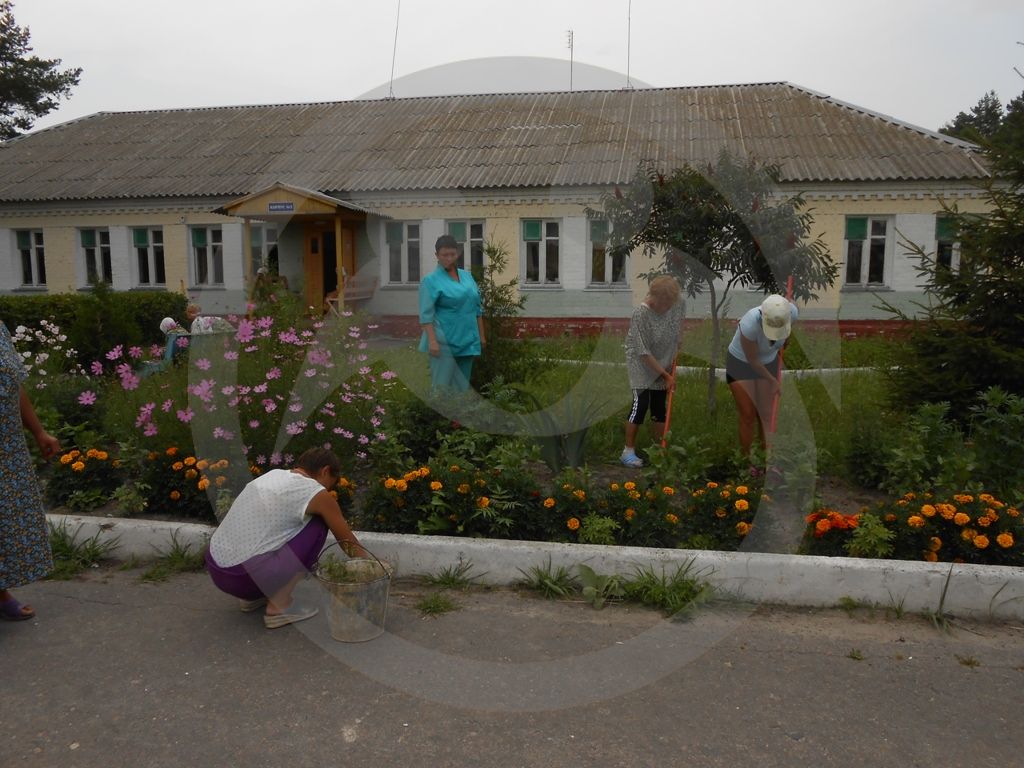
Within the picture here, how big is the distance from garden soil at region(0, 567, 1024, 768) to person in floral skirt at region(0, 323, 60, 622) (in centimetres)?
24

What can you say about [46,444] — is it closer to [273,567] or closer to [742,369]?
[273,567]

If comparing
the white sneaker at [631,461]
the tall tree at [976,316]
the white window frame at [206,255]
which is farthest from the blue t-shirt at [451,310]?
the white window frame at [206,255]

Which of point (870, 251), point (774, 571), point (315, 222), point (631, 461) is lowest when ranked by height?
point (774, 571)

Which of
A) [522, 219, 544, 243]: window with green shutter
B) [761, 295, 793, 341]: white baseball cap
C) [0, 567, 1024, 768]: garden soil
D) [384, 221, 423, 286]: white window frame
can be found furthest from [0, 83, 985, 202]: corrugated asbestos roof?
[0, 567, 1024, 768]: garden soil

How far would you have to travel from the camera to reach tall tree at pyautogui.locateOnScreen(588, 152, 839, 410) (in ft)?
22.1

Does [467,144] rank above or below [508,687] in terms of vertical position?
above

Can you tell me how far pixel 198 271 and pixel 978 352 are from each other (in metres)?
18.4

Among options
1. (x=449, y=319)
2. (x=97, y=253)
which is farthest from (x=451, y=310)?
(x=97, y=253)

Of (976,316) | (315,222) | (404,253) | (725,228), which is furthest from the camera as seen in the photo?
(315,222)

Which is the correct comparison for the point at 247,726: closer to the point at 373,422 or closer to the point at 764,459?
the point at 373,422

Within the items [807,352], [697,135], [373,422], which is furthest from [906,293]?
[373,422]

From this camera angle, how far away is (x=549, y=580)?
421 centimetres

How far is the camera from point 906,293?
16641 mm

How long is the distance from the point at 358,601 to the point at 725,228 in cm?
470
